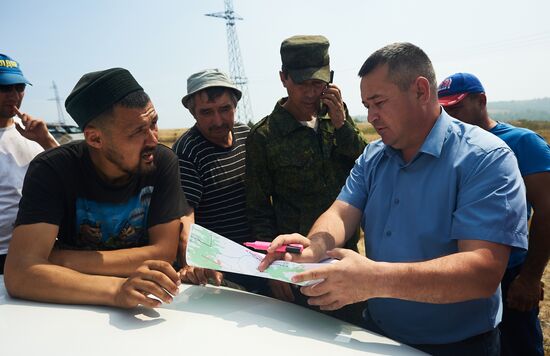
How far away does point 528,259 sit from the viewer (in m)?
2.49

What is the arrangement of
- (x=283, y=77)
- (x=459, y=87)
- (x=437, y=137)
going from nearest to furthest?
(x=437, y=137) < (x=283, y=77) < (x=459, y=87)

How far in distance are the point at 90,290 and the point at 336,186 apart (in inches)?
64.6

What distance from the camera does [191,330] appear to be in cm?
128

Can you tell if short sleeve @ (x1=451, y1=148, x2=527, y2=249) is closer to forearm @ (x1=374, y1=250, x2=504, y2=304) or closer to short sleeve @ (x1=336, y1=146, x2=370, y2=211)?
Result: forearm @ (x1=374, y1=250, x2=504, y2=304)

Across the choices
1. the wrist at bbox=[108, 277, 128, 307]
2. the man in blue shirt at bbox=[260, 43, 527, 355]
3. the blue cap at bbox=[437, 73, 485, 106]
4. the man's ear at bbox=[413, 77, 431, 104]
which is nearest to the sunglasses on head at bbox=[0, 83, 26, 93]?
the wrist at bbox=[108, 277, 128, 307]

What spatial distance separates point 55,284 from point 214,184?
1.23 metres

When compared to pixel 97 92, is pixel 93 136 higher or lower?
lower

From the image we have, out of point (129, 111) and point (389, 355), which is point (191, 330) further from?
point (129, 111)

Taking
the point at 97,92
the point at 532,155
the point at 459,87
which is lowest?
the point at 532,155

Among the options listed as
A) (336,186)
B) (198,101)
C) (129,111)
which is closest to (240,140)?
(198,101)

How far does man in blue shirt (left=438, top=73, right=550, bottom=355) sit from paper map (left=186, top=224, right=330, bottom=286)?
1702mm

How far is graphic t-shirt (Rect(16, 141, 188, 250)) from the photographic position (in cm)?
174

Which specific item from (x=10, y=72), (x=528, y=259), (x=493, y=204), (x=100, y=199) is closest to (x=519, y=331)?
(x=528, y=259)

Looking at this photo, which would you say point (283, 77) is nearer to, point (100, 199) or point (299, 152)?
point (299, 152)
